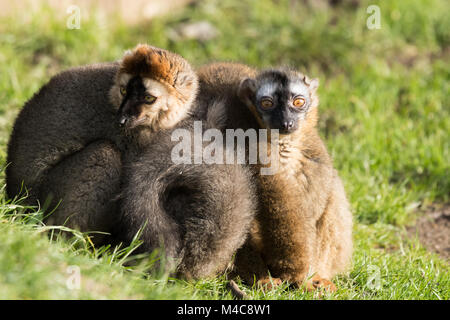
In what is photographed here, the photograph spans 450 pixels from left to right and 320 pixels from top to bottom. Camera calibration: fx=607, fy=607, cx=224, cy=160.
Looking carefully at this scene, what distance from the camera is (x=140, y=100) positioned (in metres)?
4.78

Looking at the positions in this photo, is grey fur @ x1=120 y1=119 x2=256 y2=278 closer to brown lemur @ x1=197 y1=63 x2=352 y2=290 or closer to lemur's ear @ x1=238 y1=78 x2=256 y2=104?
brown lemur @ x1=197 y1=63 x2=352 y2=290

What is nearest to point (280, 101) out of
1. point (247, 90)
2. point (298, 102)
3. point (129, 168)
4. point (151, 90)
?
point (298, 102)

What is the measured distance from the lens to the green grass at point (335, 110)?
4.23 meters

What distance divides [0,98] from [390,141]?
501 cm

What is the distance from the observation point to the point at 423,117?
8461 mm

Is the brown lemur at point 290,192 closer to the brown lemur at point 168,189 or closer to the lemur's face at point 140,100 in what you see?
the brown lemur at point 168,189

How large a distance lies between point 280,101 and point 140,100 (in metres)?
Result: 1.14

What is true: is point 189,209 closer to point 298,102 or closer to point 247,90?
point 247,90

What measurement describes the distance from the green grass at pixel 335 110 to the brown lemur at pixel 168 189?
0.24 meters

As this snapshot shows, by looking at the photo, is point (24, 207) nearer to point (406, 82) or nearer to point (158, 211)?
point (158, 211)

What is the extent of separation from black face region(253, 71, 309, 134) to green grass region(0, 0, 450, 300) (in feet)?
4.39

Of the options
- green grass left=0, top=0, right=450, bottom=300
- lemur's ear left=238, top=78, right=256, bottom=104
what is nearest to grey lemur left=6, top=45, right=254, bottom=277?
green grass left=0, top=0, right=450, bottom=300
